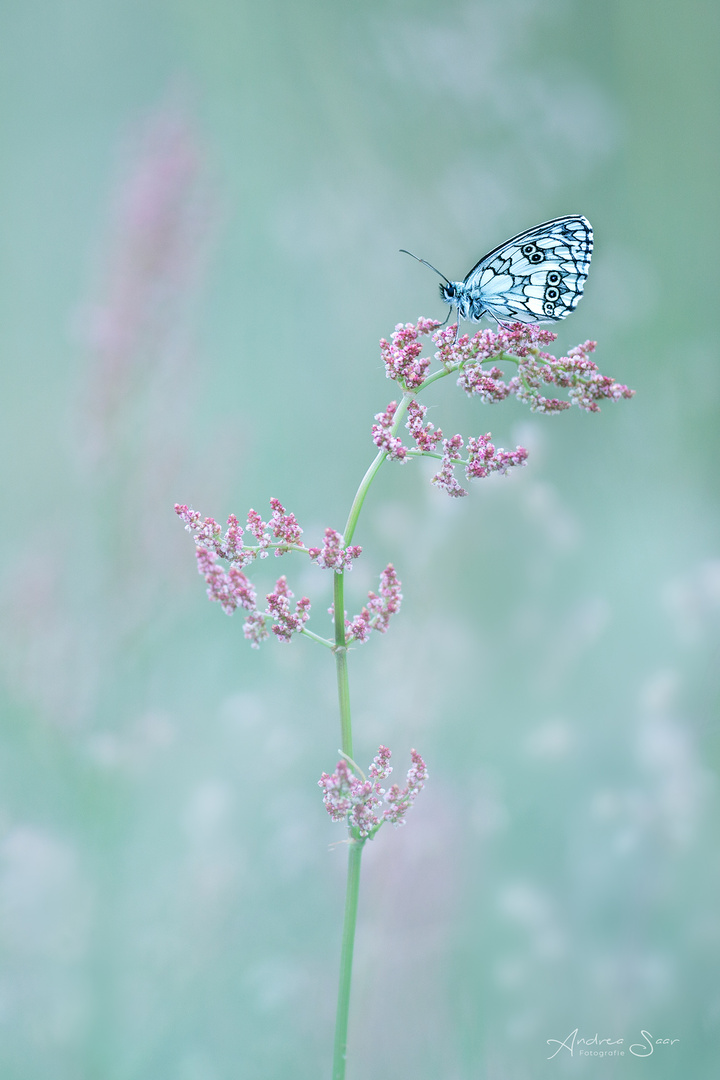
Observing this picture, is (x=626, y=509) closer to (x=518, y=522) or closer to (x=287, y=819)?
(x=518, y=522)

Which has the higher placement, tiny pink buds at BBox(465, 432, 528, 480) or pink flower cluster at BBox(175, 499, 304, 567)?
tiny pink buds at BBox(465, 432, 528, 480)

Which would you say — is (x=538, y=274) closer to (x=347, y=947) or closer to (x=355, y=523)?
(x=355, y=523)

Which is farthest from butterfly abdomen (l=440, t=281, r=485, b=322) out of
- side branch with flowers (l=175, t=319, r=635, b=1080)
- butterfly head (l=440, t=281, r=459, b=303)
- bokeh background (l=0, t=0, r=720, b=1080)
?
bokeh background (l=0, t=0, r=720, b=1080)

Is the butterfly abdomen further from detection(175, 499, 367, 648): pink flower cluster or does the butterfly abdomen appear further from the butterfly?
detection(175, 499, 367, 648): pink flower cluster

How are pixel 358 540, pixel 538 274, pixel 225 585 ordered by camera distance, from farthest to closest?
pixel 358 540 < pixel 538 274 < pixel 225 585

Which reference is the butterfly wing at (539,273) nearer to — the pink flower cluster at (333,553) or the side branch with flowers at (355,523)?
the side branch with flowers at (355,523)

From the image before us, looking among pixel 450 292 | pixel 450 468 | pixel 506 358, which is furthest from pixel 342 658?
pixel 450 292
